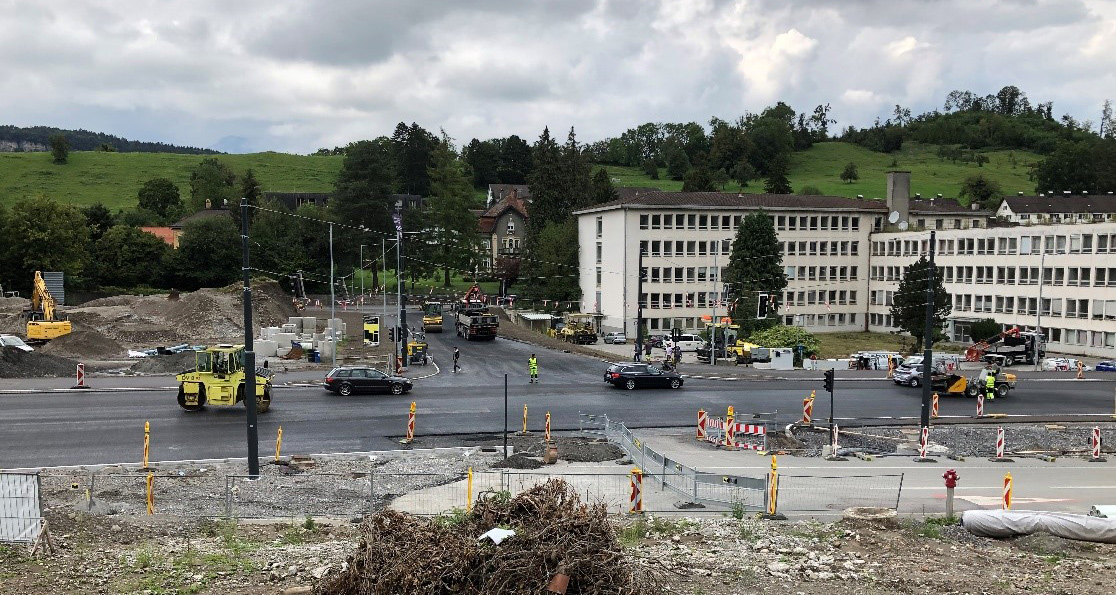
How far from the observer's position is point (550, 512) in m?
12.0

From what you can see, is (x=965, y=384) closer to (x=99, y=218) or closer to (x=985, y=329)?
(x=985, y=329)

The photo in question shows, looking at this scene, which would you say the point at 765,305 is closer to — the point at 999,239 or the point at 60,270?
the point at 999,239

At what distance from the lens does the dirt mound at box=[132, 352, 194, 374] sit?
1658 inches

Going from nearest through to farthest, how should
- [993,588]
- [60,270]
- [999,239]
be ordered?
[993,588] < [999,239] < [60,270]

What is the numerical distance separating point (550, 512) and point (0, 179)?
15893 centimetres

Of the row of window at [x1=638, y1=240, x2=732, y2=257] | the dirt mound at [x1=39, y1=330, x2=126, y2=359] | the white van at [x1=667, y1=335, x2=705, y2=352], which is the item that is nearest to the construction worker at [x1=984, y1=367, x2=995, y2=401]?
the white van at [x1=667, y1=335, x2=705, y2=352]

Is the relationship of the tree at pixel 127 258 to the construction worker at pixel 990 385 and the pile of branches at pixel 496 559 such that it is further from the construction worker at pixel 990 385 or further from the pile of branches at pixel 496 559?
the pile of branches at pixel 496 559

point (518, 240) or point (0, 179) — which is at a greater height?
point (0, 179)

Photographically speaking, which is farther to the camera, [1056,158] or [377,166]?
[1056,158]

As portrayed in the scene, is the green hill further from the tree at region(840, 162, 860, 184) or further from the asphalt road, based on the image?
the asphalt road

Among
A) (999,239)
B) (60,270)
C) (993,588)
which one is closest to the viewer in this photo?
(993,588)

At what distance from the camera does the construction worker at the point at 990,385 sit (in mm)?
38188

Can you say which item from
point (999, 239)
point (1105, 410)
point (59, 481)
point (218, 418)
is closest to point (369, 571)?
point (59, 481)

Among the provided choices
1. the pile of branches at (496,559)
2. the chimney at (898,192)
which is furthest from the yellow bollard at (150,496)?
the chimney at (898,192)
